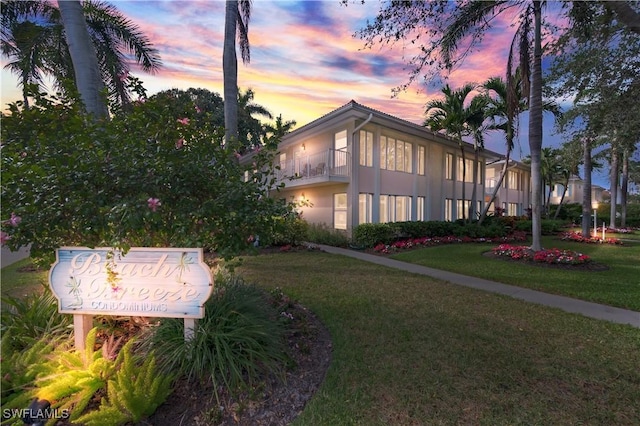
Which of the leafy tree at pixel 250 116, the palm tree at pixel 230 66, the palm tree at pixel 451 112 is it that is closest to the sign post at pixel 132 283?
the palm tree at pixel 230 66

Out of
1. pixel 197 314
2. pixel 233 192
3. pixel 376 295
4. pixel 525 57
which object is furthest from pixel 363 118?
pixel 197 314

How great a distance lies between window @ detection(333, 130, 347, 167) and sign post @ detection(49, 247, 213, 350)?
35.1ft

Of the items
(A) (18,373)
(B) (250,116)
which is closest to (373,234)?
(A) (18,373)

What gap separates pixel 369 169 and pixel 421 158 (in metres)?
4.54

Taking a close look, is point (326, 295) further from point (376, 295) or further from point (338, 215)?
point (338, 215)

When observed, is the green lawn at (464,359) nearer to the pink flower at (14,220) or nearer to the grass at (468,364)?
the grass at (468,364)

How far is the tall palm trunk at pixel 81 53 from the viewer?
462 cm

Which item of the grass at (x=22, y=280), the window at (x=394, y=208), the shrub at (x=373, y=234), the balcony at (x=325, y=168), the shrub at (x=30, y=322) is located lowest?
the grass at (x=22, y=280)

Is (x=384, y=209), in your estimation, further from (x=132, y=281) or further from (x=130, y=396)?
(x=130, y=396)

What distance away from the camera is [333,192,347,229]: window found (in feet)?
44.8

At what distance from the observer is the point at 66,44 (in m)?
9.26

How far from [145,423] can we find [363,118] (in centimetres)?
1189

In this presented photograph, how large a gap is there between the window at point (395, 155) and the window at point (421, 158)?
810mm

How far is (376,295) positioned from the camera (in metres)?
5.81
